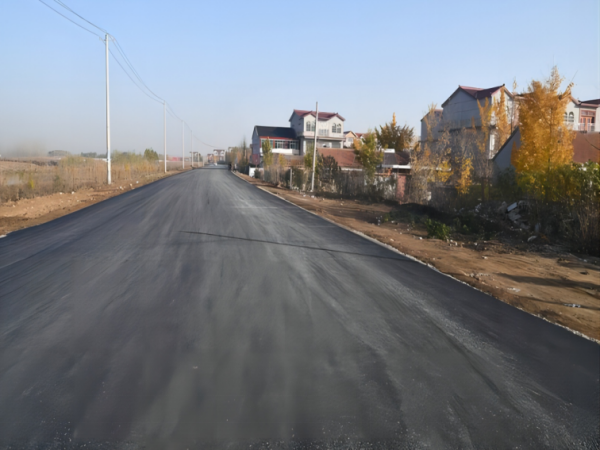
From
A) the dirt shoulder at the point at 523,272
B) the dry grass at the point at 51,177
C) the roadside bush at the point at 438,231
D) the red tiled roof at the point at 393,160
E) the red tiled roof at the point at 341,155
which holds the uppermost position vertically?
the red tiled roof at the point at 341,155

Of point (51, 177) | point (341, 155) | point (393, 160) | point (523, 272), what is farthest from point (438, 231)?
point (341, 155)

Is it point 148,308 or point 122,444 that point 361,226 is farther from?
point 122,444

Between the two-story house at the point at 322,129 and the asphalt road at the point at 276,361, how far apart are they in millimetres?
78600

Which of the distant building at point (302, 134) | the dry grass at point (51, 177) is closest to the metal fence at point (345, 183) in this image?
the dry grass at point (51, 177)

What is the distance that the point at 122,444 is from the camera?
11.1 feet

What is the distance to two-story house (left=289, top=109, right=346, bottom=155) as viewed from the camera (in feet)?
281

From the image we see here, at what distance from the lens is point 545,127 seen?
65.1 ft

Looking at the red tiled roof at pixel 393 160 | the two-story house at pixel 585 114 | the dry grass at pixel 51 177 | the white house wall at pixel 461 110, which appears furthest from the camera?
the white house wall at pixel 461 110

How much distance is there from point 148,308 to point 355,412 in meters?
3.72

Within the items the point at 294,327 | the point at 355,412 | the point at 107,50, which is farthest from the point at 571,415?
the point at 107,50

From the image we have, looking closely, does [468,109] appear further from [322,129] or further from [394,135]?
[322,129]

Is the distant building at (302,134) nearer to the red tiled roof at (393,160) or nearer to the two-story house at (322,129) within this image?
the two-story house at (322,129)

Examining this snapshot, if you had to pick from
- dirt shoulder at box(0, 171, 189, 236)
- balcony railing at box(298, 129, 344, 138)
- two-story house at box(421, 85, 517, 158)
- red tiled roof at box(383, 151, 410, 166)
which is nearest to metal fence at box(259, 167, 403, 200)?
red tiled roof at box(383, 151, 410, 166)

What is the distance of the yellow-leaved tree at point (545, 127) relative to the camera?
1905 cm
